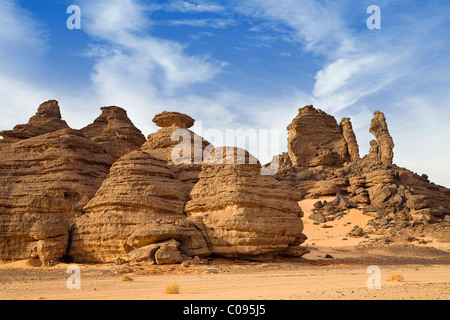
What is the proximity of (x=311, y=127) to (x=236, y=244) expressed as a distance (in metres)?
52.4

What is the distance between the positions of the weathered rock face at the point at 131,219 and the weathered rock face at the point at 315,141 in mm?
46141

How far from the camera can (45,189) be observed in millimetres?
19781

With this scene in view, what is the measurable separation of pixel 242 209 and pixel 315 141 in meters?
50.2

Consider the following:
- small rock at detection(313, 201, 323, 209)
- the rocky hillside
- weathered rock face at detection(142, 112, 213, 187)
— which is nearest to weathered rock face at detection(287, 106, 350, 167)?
small rock at detection(313, 201, 323, 209)

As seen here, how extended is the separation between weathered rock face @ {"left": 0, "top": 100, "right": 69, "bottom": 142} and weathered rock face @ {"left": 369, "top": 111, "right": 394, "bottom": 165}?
4523 centimetres

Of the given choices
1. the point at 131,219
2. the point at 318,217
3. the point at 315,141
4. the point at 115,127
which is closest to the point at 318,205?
the point at 318,217

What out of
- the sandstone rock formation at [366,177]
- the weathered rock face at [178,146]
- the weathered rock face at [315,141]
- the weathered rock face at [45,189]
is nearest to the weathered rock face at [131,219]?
the weathered rock face at [45,189]

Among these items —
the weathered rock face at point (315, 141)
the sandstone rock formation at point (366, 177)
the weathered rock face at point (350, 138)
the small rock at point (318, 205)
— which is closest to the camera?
the sandstone rock formation at point (366, 177)

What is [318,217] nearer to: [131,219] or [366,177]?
[366,177]

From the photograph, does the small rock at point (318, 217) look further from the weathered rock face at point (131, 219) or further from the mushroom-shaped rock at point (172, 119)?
the weathered rock face at point (131, 219)

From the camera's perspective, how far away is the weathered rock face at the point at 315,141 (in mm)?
62812
